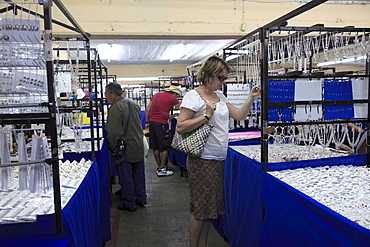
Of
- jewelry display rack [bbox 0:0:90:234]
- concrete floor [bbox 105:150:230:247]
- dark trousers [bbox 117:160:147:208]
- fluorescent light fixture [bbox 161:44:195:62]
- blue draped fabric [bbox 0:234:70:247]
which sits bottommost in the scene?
concrete floor [bbox 105:150:230:247]

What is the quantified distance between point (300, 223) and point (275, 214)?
0.32m

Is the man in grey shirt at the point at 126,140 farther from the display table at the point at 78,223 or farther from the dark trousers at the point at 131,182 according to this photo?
the display table at the point at 78,223

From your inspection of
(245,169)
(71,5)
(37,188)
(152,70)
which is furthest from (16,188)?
(152,70)

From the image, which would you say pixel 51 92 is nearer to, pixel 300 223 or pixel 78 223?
pixel 78 223

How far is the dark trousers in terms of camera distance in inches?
137

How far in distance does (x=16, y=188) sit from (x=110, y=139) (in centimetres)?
168

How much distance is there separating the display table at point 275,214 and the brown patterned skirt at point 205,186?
0.30m

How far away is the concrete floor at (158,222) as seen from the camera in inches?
113

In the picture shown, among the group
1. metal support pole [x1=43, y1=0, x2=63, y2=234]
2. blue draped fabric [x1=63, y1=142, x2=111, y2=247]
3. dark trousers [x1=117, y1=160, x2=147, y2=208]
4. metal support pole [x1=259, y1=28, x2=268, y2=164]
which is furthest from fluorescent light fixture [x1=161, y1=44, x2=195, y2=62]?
metal support pole [x1=43, y1=0, x2=63, y2=234]

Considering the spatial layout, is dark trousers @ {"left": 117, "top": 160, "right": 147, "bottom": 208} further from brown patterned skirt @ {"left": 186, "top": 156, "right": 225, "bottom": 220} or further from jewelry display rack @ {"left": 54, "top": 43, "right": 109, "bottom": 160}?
brown patterned skirt @ {"left": 186, "top": 156, "right": 225, "bottom": 220}

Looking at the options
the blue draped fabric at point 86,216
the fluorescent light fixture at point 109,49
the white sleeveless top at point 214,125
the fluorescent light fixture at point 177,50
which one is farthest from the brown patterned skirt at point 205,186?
the fluorescent light fixture at point 177,50

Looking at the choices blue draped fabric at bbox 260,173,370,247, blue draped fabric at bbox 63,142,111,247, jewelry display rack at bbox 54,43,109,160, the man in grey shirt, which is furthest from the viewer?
the man in grey shirt

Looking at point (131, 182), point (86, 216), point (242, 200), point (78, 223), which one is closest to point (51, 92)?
point (78, 223)

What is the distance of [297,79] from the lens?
2.12 metres
